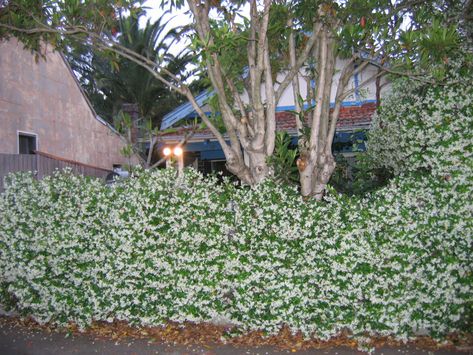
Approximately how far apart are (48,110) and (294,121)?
21.1 ft

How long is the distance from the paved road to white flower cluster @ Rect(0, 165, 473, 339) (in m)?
0.19

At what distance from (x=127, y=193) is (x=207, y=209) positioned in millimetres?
930

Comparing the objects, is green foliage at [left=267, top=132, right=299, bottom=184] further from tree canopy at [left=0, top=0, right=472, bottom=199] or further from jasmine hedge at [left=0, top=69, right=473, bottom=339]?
jasmine hedge at [left=0, top=69, right=473, bottom=339]

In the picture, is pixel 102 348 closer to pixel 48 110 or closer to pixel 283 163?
pixel 283 163

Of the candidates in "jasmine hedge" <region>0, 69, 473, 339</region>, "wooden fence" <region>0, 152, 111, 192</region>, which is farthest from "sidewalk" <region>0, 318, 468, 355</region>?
"wooden fence" <region>0, 152, 111, 192</region>

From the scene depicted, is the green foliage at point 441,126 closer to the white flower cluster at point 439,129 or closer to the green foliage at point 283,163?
the white flower cluster at point 439,129

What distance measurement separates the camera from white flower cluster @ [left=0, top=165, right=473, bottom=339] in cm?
464

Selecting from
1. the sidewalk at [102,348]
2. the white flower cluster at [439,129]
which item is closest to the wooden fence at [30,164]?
the sidewalk at [102,348]

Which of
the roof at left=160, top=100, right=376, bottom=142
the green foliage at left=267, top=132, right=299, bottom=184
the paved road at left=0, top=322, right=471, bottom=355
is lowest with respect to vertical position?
the paved road at left=0, top=322, right=471, bottom=355

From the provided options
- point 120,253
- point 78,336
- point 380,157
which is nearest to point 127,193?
point 120,253

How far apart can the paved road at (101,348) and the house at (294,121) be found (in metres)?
5.91

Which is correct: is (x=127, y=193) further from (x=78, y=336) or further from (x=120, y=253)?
(x=78, y=336)

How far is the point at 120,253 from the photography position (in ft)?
17.0

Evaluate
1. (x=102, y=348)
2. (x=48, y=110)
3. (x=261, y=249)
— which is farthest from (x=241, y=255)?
(x=48, y=110)
